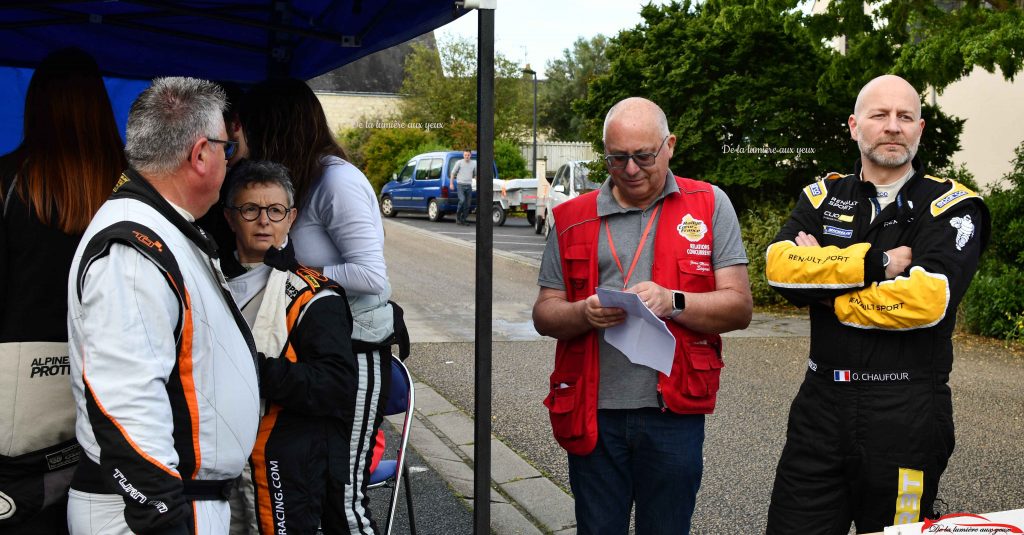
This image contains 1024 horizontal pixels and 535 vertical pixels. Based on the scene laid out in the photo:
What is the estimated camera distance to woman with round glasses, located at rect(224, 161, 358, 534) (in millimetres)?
2805

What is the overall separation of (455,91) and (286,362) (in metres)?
35.2

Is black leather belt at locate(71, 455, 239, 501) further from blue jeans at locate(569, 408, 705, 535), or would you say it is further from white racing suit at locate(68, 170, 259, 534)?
blue jeans at locate(569, 408, 705, 535)

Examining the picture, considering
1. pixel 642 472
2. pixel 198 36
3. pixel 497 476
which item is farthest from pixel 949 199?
pixel 198 36

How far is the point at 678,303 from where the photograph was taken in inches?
115

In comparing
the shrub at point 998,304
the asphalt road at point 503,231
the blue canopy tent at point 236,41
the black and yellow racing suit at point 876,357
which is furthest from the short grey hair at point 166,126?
the asphalt road at point 503,231

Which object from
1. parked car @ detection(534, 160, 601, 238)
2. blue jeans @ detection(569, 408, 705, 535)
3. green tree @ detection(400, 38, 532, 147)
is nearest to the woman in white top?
blue jeans @ detection(569, 408, 705, 535)

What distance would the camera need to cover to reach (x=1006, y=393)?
25.1 feet

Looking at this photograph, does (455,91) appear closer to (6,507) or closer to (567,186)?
(567,186)

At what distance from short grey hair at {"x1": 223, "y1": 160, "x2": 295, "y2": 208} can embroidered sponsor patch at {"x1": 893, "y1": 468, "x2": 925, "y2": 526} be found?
211 cm

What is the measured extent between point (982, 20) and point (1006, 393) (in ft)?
12.4

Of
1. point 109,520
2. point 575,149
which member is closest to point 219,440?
point 109,520

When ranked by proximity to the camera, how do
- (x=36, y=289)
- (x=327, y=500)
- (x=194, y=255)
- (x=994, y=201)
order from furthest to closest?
(x=994, y=201), (x=327, y=500), (x=36, y=289), (x=194, y=255)

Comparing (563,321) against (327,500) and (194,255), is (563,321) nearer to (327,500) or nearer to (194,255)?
(327,500)

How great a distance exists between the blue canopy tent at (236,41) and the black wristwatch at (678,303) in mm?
673
